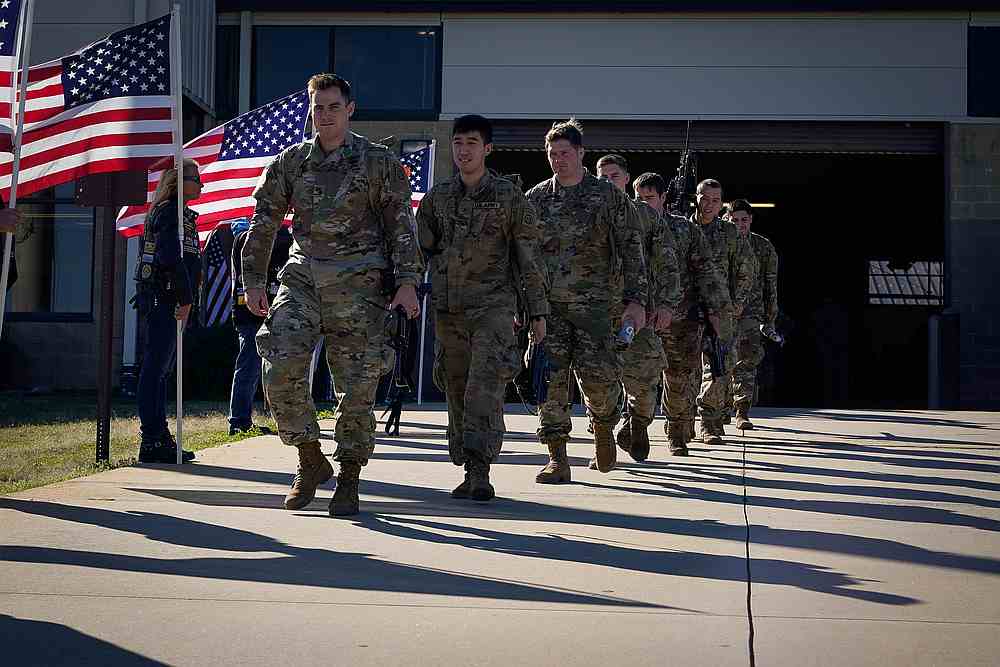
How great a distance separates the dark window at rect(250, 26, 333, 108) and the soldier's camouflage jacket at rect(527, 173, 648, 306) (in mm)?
14985

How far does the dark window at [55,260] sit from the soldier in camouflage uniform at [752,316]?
36.7 ft

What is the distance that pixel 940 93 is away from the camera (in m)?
21.8

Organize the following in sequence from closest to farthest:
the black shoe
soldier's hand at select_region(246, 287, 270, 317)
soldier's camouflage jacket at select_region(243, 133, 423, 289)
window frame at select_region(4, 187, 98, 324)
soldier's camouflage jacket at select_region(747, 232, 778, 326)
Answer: soldier's camouflage jacket at select_region(243, 133, 423, 289) → soldier's hand at select_region(246, 287, 270, 317) → the black shoe → soldier's camouflage jacket at select_region(747, 232, 778, 326) → window frame at select_region(4, 187, 98, 324)

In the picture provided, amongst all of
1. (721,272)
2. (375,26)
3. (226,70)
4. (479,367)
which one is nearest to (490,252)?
(479,367)

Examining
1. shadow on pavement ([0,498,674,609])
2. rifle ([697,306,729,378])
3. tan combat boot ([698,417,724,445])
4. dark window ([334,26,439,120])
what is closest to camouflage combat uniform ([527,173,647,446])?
rifle ([697,306,729,378])

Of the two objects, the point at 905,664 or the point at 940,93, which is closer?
the point at 905,664

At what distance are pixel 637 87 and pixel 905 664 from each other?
1887cm

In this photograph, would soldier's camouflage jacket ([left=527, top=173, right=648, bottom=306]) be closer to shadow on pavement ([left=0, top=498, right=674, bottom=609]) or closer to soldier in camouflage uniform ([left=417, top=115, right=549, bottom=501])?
soldier in camouflage uniform ([left=417, top=115, right=549, bottom=501])

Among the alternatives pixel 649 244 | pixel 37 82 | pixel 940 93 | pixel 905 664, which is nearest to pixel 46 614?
pixel 905 664

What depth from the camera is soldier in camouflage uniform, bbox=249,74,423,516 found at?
6.43m

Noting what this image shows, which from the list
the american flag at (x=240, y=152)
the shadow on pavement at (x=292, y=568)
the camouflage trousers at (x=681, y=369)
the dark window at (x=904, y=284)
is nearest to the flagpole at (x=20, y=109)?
the shadow on pavement at (x=292, y=568)

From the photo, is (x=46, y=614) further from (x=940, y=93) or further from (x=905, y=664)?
(x=940, y=93)

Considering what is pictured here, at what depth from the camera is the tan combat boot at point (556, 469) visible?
8062 millimetres

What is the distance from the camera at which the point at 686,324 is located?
10297mm
